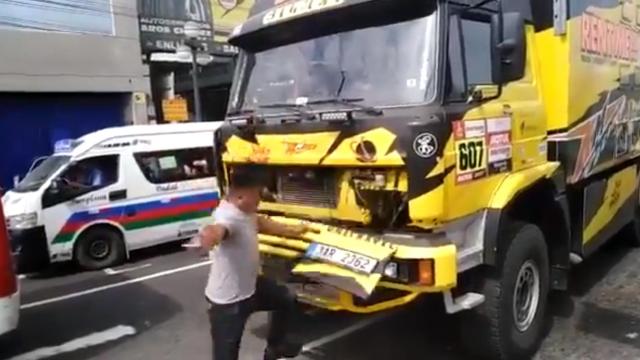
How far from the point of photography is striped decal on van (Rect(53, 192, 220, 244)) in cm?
888

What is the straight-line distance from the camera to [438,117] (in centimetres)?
355

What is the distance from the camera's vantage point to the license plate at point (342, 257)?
11.6 feet

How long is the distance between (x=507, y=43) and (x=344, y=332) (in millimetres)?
2679

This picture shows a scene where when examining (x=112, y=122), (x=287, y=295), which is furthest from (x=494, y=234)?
(x=112, y=122)

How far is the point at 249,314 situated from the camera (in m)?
3.71

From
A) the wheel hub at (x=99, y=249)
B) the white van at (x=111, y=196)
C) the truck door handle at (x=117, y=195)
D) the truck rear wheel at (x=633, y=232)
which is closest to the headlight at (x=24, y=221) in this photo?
the white van at (x=111, y=196)

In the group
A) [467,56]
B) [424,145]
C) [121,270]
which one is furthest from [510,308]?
[121,270]

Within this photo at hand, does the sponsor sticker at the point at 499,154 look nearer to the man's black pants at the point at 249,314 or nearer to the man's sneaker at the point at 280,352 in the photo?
the man's black pants at the point at 249,314

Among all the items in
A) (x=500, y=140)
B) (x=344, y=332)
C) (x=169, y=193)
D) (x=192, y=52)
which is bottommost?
(x=344, y=332)

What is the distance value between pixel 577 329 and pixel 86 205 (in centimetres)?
681

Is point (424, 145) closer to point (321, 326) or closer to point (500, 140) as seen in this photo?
point (500, 140)

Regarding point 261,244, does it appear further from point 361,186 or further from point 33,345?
point 33,345

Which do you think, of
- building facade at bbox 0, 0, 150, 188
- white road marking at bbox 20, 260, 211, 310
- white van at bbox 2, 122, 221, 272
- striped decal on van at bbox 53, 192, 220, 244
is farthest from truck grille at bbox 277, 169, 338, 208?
building facade at bbox 0, 0, 150, 188

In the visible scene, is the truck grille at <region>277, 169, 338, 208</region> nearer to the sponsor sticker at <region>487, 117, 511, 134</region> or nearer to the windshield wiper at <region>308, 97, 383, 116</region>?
the windshield wiper at <region>308, 97, 383, 116</region>
